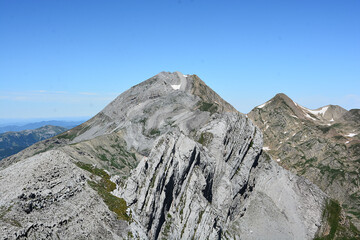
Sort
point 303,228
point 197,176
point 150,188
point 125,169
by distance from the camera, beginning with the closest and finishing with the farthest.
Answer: point 150,188, point 197,176, point 303,228, point 125,169

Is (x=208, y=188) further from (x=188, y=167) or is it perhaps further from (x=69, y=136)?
(x=69, y=136)

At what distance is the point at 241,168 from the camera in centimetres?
7794

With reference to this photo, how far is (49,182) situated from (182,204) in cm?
2852

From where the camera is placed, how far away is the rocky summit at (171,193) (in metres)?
36.9

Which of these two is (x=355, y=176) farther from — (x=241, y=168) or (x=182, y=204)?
(x=182, y=204)

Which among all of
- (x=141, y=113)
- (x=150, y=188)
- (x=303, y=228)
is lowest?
(x=303, y=228)

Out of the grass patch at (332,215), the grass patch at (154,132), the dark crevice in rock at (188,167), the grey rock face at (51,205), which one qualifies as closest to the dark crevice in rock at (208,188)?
the dark crevice in rock at (188,167)

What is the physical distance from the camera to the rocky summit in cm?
3694

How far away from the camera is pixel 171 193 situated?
57.9 m

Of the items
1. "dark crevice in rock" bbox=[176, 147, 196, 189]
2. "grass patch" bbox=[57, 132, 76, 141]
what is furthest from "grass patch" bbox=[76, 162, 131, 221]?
"grass patch" bbox=[57, 132, 76, 141]

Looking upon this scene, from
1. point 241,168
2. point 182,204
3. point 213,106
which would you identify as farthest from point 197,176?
point 213,106

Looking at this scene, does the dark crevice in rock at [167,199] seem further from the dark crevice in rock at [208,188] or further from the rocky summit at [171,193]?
the dark crevice in rock at [208,188]

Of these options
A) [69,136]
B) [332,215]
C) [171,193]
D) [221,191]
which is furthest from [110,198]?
[69,136]

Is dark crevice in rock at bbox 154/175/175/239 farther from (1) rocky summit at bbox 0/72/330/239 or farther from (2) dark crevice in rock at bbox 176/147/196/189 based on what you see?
(2) dark crevice in rock at bbox 176/147/196/189
